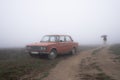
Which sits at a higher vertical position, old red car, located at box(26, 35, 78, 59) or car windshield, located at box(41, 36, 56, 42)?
car windshield, located at box(41, 36, 56, 42)

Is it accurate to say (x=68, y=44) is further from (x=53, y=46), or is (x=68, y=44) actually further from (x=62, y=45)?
(x=53, y=46)

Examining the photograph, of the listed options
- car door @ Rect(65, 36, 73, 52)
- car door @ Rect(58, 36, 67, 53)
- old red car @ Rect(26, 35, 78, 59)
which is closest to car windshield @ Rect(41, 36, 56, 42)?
old red car @ Rect(26, 35, 78, 59)

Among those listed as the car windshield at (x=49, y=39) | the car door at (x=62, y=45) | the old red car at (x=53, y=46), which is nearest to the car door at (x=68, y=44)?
the old red car at (x=53, y=46)

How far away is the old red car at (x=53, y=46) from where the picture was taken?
14852 mm

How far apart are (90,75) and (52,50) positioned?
19.8 ft

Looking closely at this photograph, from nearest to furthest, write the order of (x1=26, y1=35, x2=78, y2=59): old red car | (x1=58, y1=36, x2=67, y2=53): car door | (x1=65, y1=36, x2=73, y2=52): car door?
1. (x1=26, y1=35, x2=78, y2=59): old red car
2. (x1=58, y1=36, x2=67, y2=53): car door
3. (x1=65, y1=36, x2=73, y2=52): car door

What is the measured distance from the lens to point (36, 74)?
33.4ft

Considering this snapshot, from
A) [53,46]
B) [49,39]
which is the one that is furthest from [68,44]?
[53,46]

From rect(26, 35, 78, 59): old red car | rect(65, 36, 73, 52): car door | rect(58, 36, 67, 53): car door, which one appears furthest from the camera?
rect(65, 36, 73, 52): car door

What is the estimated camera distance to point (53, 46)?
1539 cm

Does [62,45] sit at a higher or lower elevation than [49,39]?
lower

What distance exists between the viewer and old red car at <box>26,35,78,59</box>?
1485 cm

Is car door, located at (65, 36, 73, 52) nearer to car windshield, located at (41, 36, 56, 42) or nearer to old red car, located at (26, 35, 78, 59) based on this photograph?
old red car, located at (26, 35, 78, 59)

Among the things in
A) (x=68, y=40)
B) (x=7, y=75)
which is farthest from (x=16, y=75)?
(x=68, y=40)
